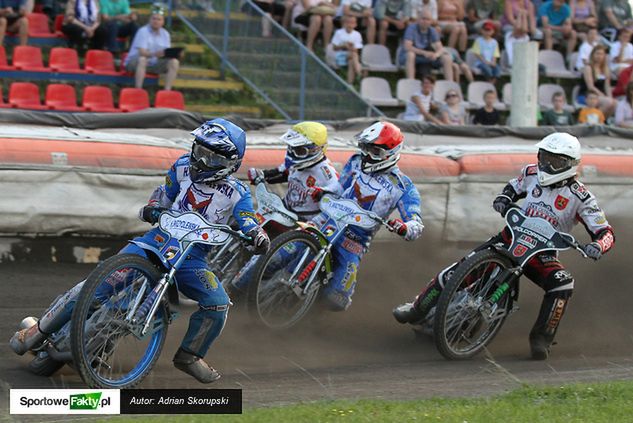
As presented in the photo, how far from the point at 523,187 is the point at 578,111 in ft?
36.2

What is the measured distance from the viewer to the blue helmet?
765 cm

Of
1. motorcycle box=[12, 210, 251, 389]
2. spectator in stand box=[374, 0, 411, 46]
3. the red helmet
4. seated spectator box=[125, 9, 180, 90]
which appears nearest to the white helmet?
the red helmet

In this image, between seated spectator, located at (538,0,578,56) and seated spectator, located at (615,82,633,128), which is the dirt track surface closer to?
seated spectator, located at (615,82,633,128)

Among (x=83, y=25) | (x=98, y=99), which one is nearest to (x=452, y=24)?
(x=83, y=25)

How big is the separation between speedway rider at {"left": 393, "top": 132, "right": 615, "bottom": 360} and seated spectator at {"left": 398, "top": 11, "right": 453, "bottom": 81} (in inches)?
376

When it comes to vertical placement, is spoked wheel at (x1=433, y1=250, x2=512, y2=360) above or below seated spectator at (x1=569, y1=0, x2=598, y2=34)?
below

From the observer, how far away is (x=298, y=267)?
9570mm

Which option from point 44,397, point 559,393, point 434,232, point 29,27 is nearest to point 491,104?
point 434,232

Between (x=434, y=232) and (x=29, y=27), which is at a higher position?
(x=29, y=27)

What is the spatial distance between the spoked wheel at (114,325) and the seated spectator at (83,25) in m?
10.6

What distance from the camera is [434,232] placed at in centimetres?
1310

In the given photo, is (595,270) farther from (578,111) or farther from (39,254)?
(578,111)

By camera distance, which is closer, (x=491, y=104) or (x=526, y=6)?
(x=491, y=104)

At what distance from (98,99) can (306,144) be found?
7.26m
